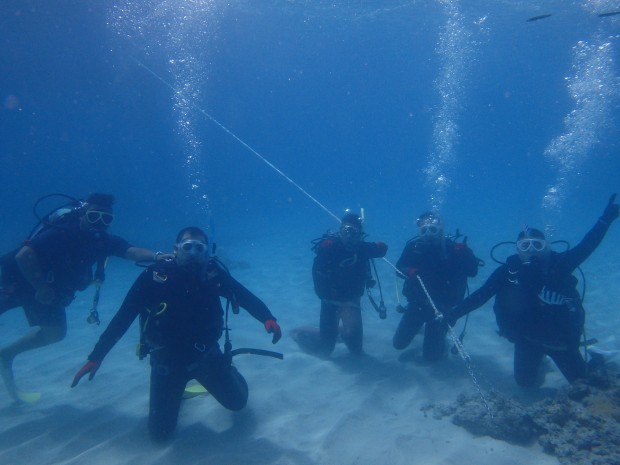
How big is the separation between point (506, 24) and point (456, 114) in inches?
3904

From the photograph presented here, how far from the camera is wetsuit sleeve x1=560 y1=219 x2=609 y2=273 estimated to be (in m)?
5.60

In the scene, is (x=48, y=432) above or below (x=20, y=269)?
below

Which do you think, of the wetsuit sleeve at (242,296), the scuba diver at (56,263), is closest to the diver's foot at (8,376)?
the scuba diver at (56,263)

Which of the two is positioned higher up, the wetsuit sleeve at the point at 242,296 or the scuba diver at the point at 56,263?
the scuba diver at the point at 56,263

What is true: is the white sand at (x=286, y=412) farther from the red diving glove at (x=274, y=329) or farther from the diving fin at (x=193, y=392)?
the red diving glove at (x=274, y=329)

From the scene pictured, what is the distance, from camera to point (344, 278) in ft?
24.9

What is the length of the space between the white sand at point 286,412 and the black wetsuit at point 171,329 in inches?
18.5

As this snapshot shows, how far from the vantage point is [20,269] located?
555cm

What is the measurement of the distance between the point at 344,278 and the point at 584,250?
3.92m

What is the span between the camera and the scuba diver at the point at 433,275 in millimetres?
6980

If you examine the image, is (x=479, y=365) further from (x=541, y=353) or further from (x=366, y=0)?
→ (x=366, y=0)

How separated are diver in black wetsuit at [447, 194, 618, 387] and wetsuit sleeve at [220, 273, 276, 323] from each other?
3038 mm

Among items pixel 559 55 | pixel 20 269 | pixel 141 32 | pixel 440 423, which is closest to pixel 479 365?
pixel 440 423

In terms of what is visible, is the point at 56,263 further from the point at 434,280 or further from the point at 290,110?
the point at 290,110
